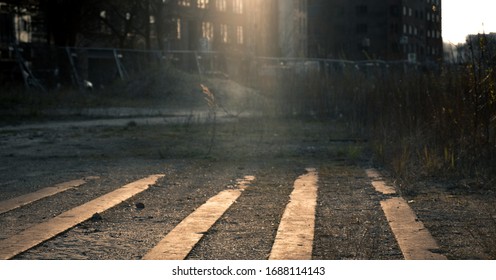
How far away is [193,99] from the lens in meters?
28.0

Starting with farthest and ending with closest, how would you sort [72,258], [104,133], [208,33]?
[208,33] < [104,133] < [72,258]

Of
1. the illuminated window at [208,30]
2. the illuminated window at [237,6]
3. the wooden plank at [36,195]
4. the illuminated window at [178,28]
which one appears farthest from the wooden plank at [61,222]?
the illuminated window at [237,6]

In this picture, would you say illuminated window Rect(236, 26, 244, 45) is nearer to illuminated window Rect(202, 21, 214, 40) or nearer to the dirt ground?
illuminated window Rect(202, 21, 214, 40)

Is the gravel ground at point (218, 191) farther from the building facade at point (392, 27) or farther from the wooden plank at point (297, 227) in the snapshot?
the building facade at point (392, 27)

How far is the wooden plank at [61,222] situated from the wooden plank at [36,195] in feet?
1.33

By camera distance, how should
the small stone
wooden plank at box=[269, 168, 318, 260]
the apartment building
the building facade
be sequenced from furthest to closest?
the apartment building, the building facade, the small stone, wooden plank at box=[269, 168, 318, 260]

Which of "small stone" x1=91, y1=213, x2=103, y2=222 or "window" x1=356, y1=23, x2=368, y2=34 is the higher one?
"window" x1=356, y1=23, x2=368, y2=34

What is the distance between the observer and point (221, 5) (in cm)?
6162

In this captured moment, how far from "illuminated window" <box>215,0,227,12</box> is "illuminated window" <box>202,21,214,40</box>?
46.5 inches

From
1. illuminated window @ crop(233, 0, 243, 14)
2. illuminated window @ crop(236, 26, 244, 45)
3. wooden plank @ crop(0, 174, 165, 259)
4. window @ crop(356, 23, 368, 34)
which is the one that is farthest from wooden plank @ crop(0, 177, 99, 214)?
illuminated window @ crop(233, 0, 243, 14)

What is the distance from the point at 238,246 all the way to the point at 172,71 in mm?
26446

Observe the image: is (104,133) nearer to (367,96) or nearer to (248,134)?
(248,134)

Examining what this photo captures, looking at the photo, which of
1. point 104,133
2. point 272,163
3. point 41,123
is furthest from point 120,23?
point 272,163

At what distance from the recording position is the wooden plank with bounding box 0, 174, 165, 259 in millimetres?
4344
